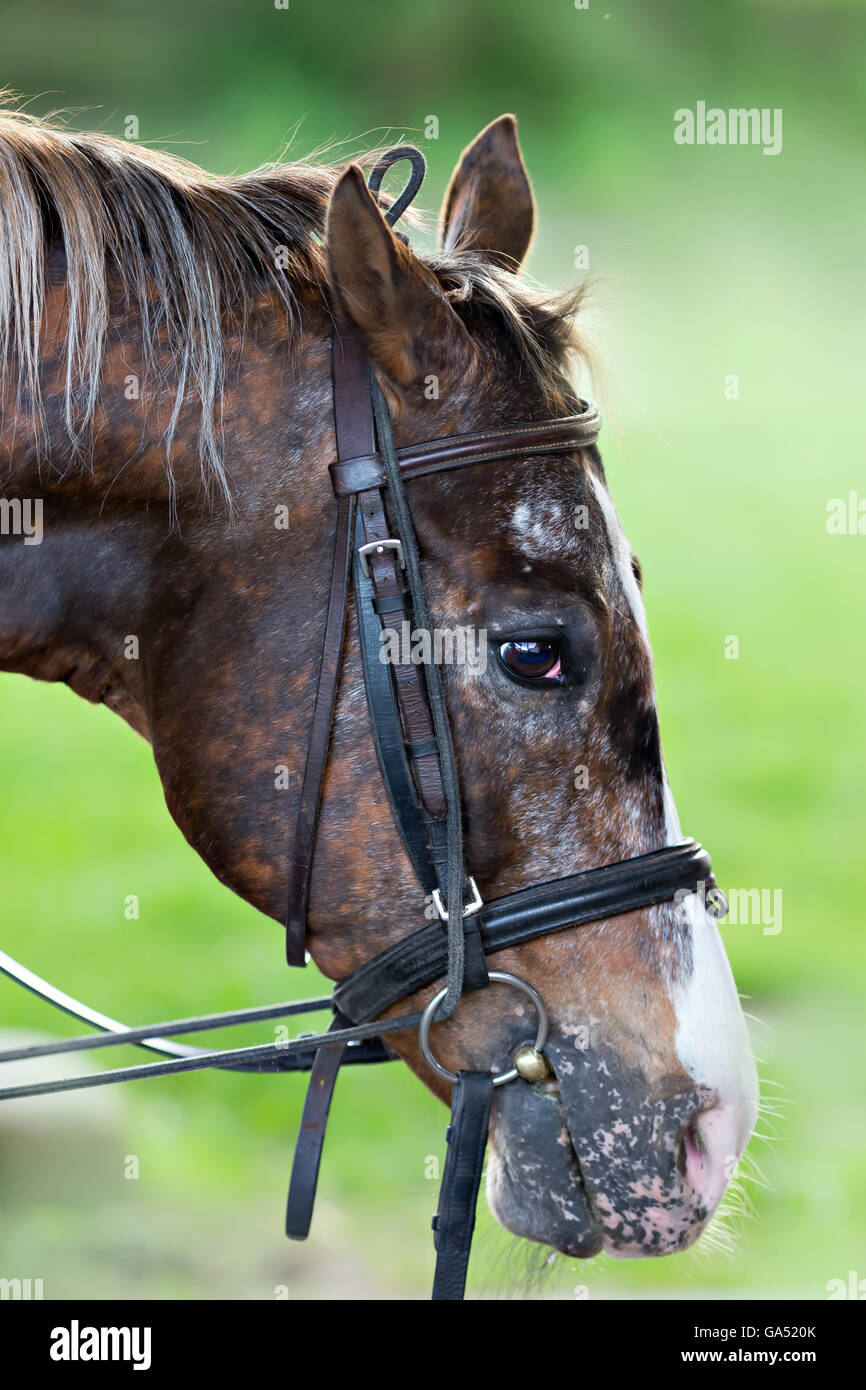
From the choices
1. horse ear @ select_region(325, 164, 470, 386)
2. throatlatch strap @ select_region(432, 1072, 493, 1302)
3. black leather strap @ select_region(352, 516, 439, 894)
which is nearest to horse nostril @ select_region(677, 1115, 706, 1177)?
throatlatch strap @ select_region(432, 1072, 493, 1302)

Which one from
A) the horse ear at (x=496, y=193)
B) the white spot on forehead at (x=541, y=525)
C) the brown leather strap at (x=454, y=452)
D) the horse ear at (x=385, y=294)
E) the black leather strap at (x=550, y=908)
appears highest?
the horse ear at (x=496, y=193)

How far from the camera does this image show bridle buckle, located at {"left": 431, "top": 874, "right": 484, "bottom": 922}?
1539mm

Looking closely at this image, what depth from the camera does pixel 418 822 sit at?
1524 millimetres

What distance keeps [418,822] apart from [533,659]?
267 mm

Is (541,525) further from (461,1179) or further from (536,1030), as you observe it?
(461,1179)

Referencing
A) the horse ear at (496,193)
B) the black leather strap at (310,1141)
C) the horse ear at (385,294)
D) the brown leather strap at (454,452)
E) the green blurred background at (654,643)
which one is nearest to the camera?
the horse ear at (385,294)

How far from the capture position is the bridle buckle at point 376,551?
1.48 meters

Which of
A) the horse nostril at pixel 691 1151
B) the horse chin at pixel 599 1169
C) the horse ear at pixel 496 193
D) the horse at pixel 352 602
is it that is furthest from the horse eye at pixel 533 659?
the horse ear at pixel 496 193

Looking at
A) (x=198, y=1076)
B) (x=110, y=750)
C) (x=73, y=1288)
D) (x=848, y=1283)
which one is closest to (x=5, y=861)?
(x=110, y=750)

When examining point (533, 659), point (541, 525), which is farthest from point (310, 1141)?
point (541, 525)

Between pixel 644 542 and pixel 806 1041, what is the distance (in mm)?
5046

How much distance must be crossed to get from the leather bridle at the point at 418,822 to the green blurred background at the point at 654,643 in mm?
355

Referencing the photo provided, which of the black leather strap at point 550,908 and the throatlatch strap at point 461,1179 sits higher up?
the black leather strap at point 550,908

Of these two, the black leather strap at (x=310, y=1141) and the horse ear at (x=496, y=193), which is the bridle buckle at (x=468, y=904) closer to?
the black leather strap at (x=310, y=1141)
